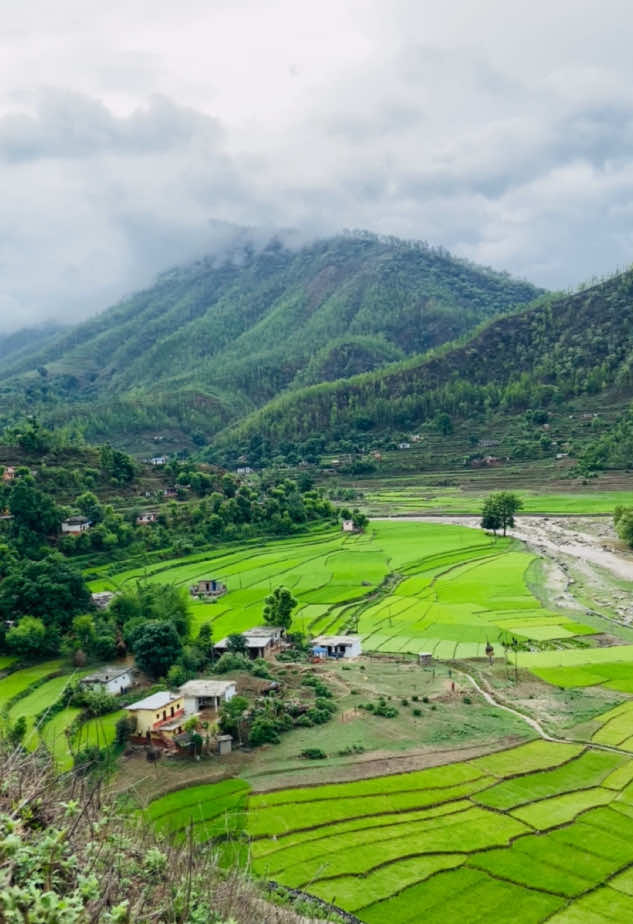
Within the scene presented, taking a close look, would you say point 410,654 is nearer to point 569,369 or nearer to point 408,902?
point 408,902

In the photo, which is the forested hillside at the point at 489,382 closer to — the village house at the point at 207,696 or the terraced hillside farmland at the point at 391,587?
the terraced hillside farmland at the point at 391,587

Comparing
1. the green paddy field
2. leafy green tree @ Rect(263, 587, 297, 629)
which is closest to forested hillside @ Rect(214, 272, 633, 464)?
leafy green tree @ Rect(263, 587, 297, 629)

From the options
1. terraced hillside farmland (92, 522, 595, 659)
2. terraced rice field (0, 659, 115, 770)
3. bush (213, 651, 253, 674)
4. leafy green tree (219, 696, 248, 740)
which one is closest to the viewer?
terraced rice field (0, 659, 115, 770)

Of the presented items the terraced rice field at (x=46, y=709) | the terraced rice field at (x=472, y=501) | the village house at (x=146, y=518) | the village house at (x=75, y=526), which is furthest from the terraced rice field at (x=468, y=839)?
the terraced rice field at (x=472, y=501)

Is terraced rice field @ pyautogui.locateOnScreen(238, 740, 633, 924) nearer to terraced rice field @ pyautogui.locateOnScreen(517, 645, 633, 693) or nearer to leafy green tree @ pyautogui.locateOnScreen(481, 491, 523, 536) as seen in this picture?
terraced rice field @ pyautogui.locateOnScreen(517, 645, 633, 693)

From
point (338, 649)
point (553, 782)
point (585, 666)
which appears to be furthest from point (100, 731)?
point (585, 666)
